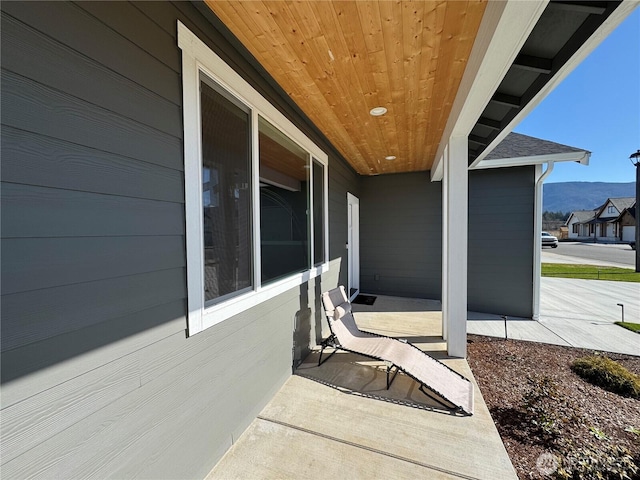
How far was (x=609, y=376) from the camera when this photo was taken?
2.76m

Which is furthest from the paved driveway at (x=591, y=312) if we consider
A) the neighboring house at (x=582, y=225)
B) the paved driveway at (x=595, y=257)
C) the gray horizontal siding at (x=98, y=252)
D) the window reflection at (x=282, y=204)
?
the neighboring house at (x=582, y=225)

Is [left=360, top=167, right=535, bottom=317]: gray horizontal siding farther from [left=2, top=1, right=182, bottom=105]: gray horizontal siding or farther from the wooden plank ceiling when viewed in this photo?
[left=2, top=1, right=182, bottom=105]: gray horizontal siding

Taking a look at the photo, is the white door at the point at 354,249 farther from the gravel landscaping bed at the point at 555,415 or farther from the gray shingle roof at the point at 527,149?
the gravel landscaping bed at the point at 555,415

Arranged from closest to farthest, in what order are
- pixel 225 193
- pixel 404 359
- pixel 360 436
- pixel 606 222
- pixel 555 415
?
pixel 225 193 → pixel 360 436 → pixel 555 415 → pixel 404 359 → pixel 606 222

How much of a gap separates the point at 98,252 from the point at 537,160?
20.2ft

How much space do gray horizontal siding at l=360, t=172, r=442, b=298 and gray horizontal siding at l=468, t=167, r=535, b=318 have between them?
2.43 feet

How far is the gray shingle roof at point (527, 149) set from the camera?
4758 mm

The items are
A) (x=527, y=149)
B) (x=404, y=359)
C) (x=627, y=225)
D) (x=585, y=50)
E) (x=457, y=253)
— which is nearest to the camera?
(x=585, y=50)

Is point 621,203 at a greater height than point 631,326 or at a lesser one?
greater

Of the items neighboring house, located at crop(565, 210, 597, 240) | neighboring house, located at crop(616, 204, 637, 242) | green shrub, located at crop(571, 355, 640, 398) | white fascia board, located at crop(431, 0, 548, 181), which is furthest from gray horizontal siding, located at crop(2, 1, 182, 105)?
neighboring house, located at crop(565, 210, 597, 240)

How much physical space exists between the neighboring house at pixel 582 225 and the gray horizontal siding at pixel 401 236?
173ft

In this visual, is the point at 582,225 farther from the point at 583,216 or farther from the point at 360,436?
the point at 360,436

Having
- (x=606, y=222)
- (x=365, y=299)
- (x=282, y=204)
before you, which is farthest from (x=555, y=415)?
(x=606, y=222)

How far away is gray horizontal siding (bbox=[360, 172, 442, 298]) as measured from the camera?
607 centimetres
